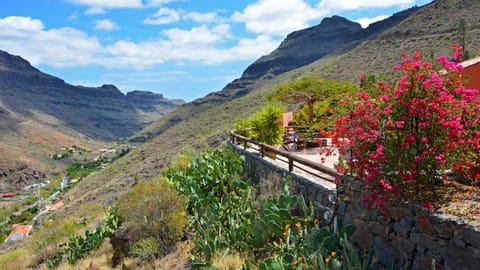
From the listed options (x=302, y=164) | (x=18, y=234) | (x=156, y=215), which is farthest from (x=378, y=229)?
(x=18, y=234)

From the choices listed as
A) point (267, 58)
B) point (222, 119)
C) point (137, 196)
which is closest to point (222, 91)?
point (267, 58)

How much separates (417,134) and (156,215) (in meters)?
6.65

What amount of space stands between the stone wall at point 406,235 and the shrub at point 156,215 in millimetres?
3891

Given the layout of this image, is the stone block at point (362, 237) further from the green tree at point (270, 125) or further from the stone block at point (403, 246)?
the green tree at point (270, 125)

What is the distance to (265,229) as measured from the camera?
6.25 m

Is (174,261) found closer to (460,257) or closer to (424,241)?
(424,241)

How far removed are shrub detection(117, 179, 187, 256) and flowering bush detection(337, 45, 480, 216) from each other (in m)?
5.46

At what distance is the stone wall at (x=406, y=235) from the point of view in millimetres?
3441

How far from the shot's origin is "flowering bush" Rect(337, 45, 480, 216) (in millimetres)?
3867

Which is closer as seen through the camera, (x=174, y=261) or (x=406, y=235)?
(x=406, y=235)

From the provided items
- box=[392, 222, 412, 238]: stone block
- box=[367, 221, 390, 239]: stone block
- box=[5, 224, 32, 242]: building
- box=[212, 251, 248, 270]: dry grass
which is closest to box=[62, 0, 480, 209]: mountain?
box=[5, 224, 32, 242]: building

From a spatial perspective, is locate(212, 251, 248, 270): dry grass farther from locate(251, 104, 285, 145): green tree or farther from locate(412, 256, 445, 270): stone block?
locate(251, 104, 285, 145): green tree

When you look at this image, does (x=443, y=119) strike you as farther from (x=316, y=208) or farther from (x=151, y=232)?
(x=151, y=232)

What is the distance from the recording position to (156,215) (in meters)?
8.98
